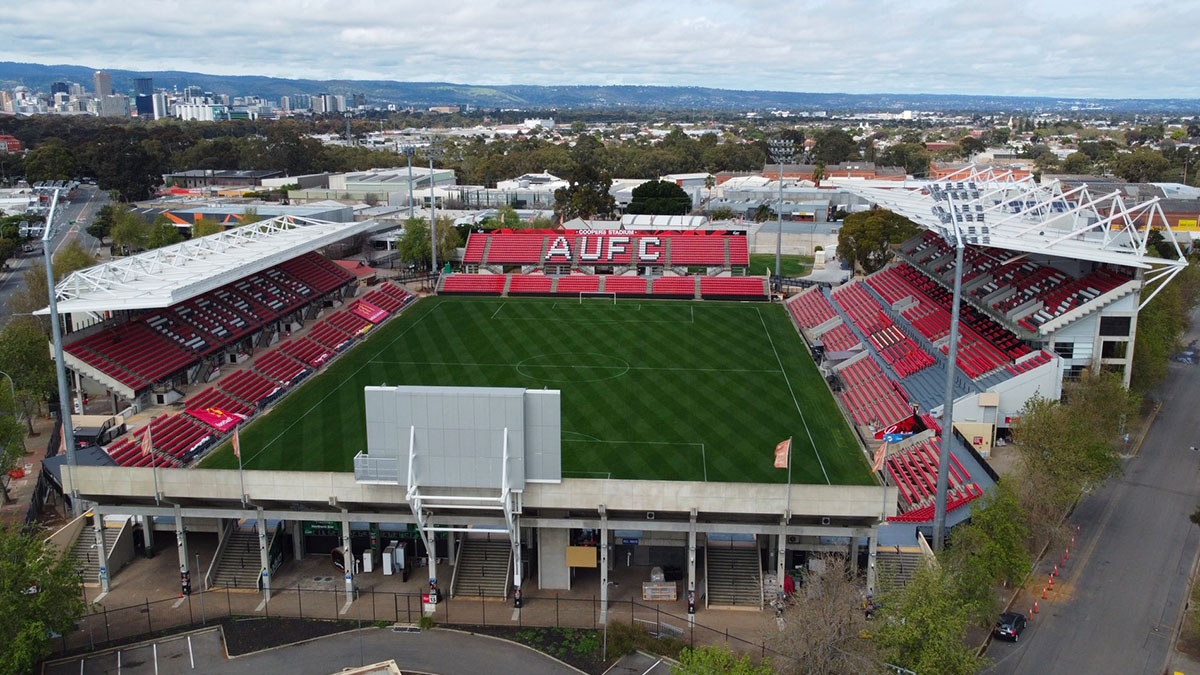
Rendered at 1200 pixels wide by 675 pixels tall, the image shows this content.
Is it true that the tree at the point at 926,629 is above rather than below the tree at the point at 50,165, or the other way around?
below

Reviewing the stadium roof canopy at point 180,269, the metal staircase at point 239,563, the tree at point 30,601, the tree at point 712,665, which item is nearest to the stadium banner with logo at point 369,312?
the stadium roof canopy at point 180,269

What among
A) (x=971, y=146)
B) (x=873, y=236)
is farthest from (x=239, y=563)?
(x=971, y=146)

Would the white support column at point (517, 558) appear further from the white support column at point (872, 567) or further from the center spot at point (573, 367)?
the center spot at point (573, 367)

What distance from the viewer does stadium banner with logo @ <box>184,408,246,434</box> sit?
34688 mm

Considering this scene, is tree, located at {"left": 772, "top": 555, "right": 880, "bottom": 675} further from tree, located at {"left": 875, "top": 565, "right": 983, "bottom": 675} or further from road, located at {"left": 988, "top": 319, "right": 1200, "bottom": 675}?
road, located at {"left": 988, "top": 319, "right": 1200, "bottom": 675}

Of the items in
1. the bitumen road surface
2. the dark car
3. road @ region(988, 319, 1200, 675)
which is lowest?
the bitumen road surface

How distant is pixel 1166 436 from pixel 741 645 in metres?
25.2

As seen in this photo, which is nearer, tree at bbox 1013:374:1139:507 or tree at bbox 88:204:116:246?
tree at bbox 1013:374:1139:507

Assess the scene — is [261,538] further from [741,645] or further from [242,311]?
[242,311]

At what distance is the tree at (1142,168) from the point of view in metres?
126

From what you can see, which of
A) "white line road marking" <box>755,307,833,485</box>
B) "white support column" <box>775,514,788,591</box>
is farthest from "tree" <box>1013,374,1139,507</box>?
"white support column" <box>775,514,788,591</box>

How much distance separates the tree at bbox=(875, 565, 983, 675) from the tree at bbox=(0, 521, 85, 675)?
17.9 m

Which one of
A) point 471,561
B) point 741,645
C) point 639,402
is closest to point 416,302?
point 639,402

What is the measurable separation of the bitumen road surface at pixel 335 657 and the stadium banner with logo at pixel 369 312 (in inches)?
1240
